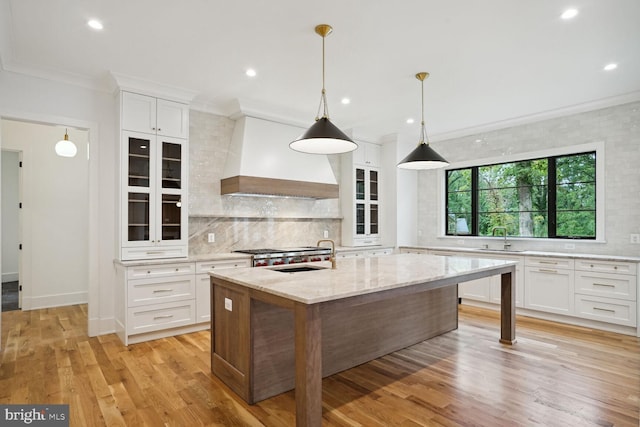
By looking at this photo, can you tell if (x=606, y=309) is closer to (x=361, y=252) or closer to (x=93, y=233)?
(x=361, y=252)

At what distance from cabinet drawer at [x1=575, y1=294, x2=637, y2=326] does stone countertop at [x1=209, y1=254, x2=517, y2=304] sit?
1.47m

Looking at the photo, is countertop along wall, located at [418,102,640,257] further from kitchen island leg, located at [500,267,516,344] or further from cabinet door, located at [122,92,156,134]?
cabinet door, located at [122,92,156,134]

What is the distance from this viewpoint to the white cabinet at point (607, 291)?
412cm

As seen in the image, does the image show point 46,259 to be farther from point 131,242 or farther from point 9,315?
point 131,242

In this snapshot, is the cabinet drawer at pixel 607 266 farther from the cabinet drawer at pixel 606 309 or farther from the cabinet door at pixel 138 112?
the cabinet door at pixel 138 112

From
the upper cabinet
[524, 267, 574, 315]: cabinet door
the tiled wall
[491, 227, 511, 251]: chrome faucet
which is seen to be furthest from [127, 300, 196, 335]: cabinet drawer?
[491, 227, 511, 251]: chrome faucet

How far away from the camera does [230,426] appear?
2279 millimetres

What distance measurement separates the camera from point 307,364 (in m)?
2.08

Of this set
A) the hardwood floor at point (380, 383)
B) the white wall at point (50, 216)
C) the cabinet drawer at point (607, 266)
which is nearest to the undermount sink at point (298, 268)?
the hardwood floor at point (380, 383)

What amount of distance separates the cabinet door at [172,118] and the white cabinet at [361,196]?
2919mm

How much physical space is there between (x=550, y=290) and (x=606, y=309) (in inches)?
23.3

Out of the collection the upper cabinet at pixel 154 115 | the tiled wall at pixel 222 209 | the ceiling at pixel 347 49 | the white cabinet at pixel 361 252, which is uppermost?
the ceiling at pixel 347 49

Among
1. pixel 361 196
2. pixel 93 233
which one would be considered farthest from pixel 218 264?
pixel 361 196

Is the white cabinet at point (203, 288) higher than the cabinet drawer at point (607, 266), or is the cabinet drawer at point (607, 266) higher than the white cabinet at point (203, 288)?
the cabinet drawer at point (607, 266)
